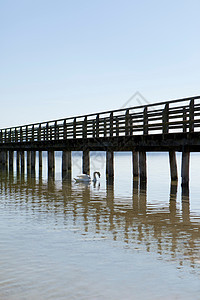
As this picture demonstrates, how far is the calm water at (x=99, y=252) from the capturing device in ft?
16.4

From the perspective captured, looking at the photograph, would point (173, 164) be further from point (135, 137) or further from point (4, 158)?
point (4, 158)

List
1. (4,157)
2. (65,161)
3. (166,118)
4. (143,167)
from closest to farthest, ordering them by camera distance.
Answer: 1. (166,118)
2. (143,167)
3. (65,161)
4. (4,157)

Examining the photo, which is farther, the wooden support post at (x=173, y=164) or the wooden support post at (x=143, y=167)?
the wooden support post at (x=143, y=167)

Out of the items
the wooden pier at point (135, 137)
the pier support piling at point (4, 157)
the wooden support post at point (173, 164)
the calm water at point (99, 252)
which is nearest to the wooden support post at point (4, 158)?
the pier support piling at point (4, 157)

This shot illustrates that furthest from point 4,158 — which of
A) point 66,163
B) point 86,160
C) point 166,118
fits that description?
point 166,118

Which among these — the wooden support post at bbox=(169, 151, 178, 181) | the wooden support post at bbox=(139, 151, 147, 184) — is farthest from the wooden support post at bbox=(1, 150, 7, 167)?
the wooden support post at bbox=(169, 151, 178, 181)

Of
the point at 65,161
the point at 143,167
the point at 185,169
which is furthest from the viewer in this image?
the point at 65,161

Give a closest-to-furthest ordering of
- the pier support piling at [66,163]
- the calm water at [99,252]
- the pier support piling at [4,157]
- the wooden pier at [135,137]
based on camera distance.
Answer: the calm water at [99,252], the wooden pier at [135,137], the pier support piling at [66,163], the pier support piling at [4,157]

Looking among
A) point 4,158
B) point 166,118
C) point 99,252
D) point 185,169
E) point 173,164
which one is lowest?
point 99,252

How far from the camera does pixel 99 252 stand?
6570mm

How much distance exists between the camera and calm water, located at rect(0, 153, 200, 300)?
16.4ft

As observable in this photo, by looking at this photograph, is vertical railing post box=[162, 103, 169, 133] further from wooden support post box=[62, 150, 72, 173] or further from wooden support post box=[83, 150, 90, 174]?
wooden support post box=[62, 150, 72, 173]

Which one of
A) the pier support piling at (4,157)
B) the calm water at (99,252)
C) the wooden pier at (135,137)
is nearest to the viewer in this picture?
the calm water at (99,252)

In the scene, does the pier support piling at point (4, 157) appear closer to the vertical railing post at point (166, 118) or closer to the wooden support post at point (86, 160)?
the wooden support post at point (86, 160)
